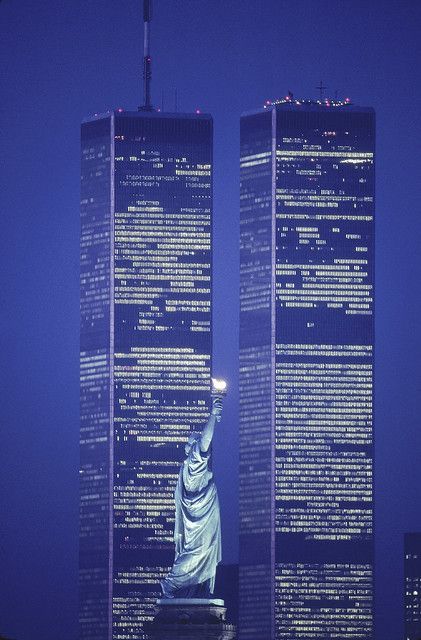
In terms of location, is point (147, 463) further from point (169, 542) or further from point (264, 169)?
point (264, 169)

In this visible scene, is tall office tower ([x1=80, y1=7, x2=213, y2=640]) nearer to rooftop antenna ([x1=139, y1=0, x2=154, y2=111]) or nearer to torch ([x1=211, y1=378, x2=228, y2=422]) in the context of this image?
rooftop antenna ([x1=139, y1=0, x2=154, y2=111])

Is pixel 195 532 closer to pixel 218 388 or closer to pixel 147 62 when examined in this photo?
pixel 218 388

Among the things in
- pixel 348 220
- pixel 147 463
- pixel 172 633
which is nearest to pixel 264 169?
pixel 348 220

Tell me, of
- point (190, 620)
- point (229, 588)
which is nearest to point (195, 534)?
point (190, 620)

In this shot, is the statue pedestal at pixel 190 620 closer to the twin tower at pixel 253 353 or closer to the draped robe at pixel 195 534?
the draped robe at pixel 195 534

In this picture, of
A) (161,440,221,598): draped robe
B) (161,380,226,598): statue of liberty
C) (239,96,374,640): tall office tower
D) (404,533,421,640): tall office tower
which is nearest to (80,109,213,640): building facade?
(239,96,374,640): tall office tower

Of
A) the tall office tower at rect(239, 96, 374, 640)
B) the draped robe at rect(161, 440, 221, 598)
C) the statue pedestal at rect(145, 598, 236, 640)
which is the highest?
the tall office tower at rect(239, 96, 374, 640)
